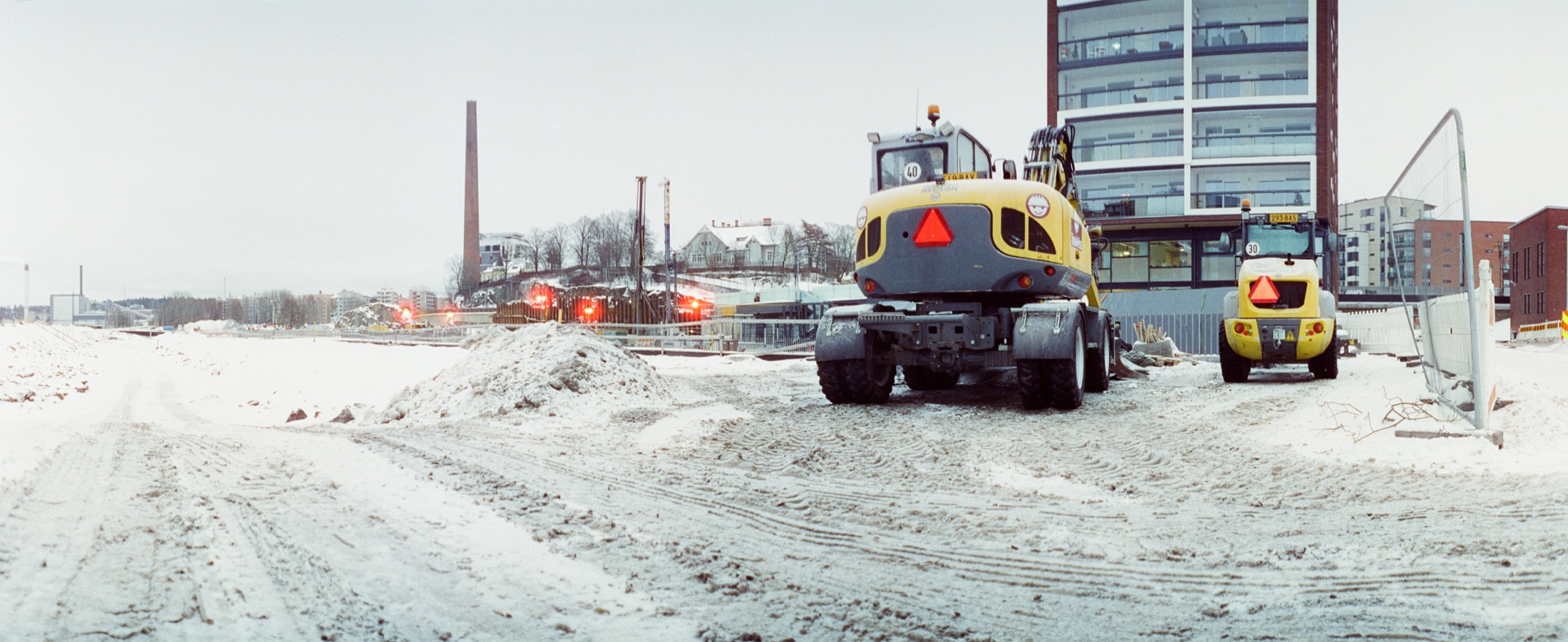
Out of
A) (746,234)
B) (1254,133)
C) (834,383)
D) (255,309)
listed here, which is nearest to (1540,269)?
(1254,133)

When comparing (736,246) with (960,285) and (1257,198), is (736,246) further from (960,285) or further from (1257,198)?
(960,285)

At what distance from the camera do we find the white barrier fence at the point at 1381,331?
67.0 ft

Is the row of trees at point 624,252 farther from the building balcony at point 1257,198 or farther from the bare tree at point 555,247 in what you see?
the building balcony at point 1257,198

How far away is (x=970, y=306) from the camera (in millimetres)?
11203

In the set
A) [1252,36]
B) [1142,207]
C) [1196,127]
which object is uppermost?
[1252,36]

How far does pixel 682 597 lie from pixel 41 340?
3483 centimetres

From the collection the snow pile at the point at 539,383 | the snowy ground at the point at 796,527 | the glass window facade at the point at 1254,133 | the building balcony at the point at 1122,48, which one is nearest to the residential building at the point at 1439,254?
A: the snowy ground at the point at 796,527

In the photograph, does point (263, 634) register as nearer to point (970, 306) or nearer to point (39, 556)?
point (39, 556)

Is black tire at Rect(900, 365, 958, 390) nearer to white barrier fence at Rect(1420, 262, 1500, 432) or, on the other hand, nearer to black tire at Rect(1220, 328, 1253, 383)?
black tire at Rect(1220, 328, 1253, 383)

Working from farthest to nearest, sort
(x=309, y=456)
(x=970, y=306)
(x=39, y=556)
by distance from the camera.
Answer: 1. (x=970, y=306)
2. (x=309, y=456)
3. (x=39, y=556)

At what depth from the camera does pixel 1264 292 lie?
1403cm

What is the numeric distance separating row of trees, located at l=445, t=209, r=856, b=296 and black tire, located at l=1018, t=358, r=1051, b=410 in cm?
9025

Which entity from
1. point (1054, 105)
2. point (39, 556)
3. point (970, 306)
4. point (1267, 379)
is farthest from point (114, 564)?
point (1054, 105)

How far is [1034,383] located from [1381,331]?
18723 millimetres
